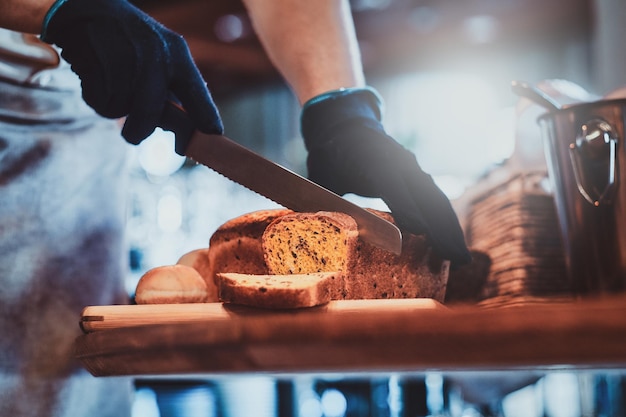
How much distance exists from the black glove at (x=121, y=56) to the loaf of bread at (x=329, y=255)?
218mm

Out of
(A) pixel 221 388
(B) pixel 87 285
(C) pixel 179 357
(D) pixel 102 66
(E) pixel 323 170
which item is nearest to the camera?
(C) pixel 179 357

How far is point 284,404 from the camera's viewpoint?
236 inches

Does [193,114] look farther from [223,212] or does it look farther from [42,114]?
[223,212]

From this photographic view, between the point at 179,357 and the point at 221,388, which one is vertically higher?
the point at 179,357

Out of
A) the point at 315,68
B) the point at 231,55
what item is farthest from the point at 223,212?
the point at 315,68

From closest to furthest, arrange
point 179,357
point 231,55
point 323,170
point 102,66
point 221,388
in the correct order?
point 179,357 < point 102,66 < point 323,170 < point 231,55 < point 221,388

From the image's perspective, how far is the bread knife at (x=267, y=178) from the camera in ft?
3.36

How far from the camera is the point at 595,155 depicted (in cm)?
104

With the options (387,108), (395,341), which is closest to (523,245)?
(395,341)

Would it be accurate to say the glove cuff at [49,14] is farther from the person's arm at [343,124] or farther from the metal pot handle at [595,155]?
the metal pot handle at [595,155]

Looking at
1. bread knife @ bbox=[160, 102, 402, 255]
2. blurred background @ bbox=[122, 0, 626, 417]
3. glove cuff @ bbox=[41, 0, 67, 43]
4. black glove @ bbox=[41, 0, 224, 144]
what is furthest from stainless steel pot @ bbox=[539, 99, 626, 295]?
blurred background @ bbox=[122, 0, 626, 417]

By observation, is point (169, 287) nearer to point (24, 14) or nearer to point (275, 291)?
point (275, 291)

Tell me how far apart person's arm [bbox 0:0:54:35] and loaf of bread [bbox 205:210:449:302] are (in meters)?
0.47

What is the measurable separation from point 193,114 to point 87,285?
55cm
